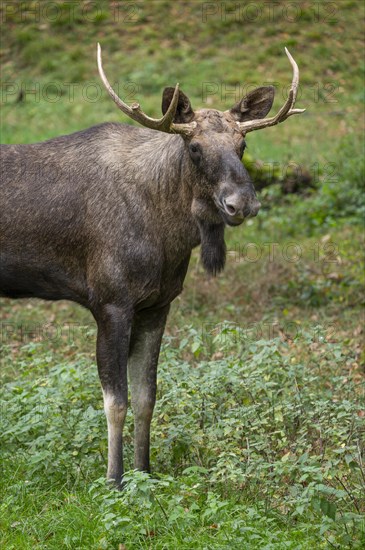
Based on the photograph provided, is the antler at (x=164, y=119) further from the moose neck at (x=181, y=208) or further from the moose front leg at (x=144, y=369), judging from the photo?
the moose front leg at (x=144, y=369)

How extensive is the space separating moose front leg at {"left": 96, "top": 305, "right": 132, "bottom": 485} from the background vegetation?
29 centimetres

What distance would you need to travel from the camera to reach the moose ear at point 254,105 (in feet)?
22.8

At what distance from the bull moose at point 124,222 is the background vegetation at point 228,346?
1.83ft

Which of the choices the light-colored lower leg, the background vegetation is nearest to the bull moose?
the light-colored lower leg

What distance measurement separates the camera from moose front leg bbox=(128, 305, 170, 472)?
703cm

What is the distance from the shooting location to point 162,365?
7.93 metres

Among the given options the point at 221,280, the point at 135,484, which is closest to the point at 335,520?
the point at 135,484

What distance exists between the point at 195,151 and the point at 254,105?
2.66 ft

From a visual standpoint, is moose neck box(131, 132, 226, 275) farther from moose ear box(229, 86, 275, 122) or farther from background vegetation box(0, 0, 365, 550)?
background vegetation box(0, 0, 365, 550)

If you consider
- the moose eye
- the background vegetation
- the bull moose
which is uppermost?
the moose eye

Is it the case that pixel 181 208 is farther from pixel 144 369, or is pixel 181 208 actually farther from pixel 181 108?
pixel 144 369

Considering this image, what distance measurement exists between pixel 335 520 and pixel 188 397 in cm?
216

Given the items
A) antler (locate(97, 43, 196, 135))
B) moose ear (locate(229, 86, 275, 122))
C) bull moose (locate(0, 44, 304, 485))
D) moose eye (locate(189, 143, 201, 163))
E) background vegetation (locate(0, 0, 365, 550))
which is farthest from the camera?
moose ear (locate(229, 86, 275, 122))

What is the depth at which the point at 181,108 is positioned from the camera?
662 cm
